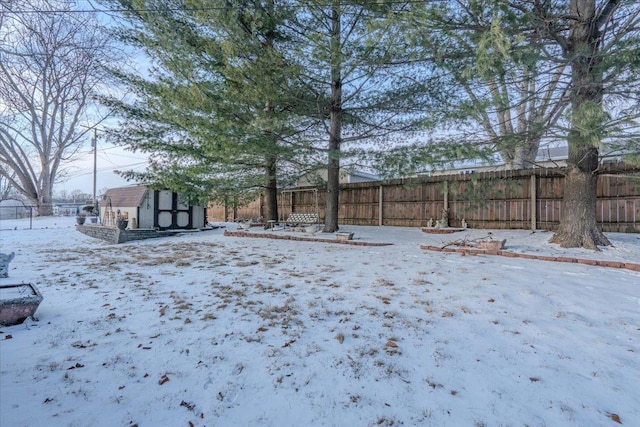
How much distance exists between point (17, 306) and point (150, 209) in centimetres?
957

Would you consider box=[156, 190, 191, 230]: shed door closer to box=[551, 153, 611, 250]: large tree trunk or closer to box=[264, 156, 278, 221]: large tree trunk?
box=[264, 156, 278, 221]: large tree trunk

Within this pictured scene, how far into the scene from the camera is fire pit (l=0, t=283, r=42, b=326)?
2.90 metres

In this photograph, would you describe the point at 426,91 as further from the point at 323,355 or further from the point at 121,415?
the point at 121,415

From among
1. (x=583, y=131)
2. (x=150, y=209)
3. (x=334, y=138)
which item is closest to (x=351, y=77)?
(x=334, y=138)

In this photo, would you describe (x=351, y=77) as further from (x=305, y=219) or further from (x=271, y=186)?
(x=305, y=219)

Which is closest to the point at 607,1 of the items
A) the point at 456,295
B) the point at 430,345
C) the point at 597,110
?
the point at 597,110

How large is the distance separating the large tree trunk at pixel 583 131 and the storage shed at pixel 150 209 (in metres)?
10.9

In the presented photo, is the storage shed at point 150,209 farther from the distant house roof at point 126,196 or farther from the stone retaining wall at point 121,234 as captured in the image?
the stone retaining wall at point 121,234

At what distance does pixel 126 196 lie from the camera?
40.8 feet

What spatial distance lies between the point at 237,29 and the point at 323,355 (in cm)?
691

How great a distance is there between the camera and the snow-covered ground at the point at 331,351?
1.82 m

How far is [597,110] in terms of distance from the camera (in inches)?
164

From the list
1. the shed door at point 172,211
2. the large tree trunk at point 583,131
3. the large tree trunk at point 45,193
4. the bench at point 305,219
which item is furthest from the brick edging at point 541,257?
the large tree trunk at point 45,193

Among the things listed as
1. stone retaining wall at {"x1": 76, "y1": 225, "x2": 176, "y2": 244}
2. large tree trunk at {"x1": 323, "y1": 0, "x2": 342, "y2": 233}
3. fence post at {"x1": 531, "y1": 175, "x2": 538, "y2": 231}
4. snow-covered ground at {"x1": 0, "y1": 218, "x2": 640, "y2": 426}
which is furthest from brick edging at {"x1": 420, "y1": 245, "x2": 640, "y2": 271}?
stone retaining wall at {"x1": 76, "y1": 225, "x2": 176, "y2": 244}
